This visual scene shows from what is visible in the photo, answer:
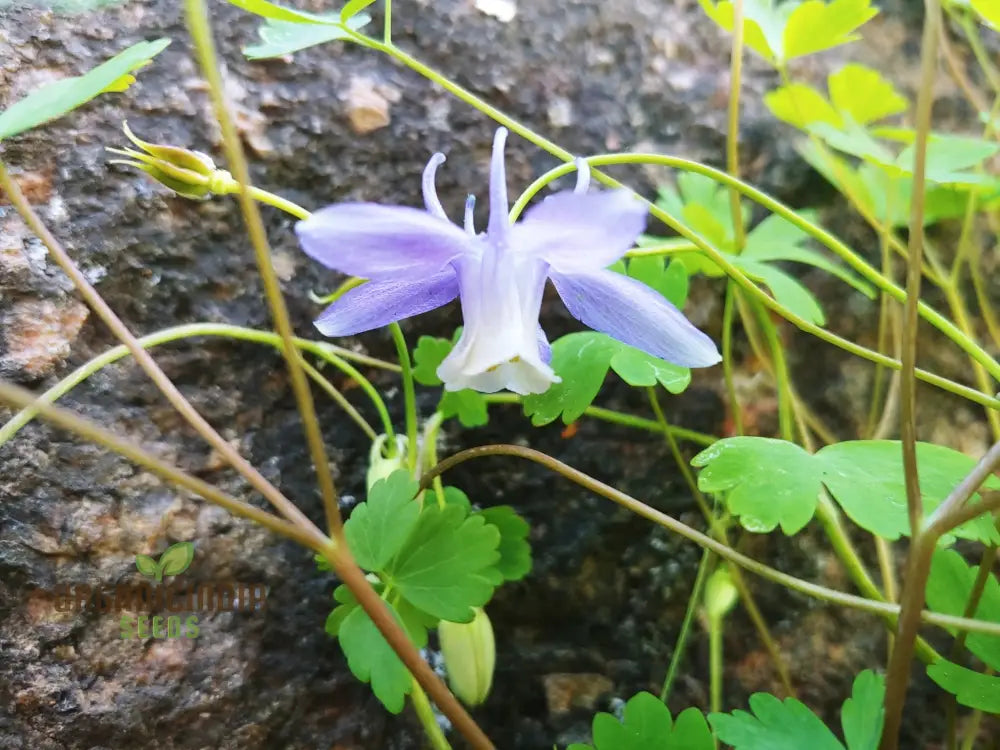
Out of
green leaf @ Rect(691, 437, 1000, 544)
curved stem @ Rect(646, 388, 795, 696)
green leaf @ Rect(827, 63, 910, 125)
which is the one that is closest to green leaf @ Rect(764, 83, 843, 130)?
green leaf @ Rect(827, 63, 910, 125)

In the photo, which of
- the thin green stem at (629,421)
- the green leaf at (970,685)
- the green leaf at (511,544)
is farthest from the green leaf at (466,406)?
the green leaf at (970,685)

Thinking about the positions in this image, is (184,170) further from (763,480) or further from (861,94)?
(861,94)

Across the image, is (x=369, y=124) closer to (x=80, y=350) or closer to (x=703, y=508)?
(x=80, y=350)

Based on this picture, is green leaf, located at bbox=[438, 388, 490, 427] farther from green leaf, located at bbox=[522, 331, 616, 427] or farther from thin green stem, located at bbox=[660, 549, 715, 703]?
thin green stem, located at bbox=[660, 549, 715, 703]

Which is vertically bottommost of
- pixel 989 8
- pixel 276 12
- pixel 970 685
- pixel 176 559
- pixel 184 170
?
pixel 176 559

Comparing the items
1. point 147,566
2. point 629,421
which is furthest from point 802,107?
point 147,566

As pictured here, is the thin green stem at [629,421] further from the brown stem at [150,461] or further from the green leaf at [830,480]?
the brown stem at [150,461]
